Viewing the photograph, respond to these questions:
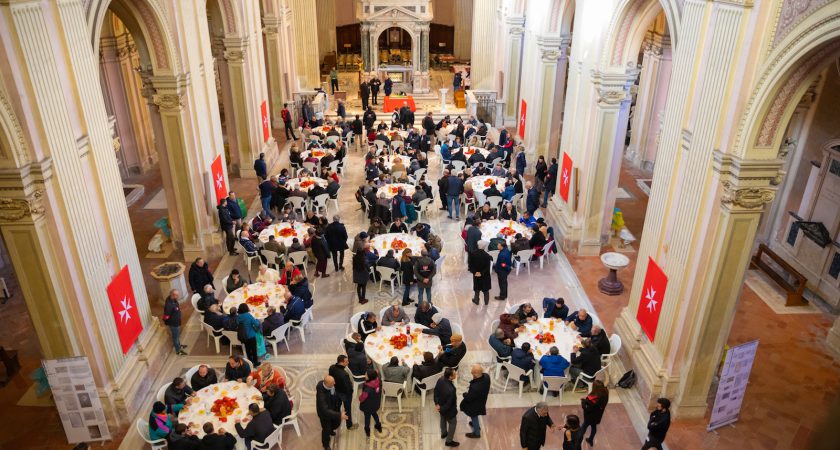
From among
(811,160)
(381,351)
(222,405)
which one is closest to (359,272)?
(381,351)

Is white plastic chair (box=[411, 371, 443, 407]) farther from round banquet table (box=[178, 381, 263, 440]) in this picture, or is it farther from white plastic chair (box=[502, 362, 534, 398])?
round banquet table (box=[178, 381, 263, 440])

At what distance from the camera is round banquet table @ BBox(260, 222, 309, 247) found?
1377 cm

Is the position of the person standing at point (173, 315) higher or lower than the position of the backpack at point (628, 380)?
higher

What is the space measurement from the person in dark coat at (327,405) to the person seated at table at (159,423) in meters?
2.02

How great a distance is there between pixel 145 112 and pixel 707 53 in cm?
1732

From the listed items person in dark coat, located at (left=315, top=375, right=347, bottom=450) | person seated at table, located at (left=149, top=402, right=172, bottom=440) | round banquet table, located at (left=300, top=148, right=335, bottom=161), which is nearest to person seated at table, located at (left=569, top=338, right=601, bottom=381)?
person in dark coat, located at (left=315, top=375, right=347, bottom=450)

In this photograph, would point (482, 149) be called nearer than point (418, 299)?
No

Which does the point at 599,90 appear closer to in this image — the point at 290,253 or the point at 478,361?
the point at 478,361

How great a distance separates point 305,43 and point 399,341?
19.2 metres

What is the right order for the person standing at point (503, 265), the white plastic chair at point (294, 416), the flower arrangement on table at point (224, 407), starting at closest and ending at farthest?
the flower arrangement on table at point (224, 407), the white plastic chair at point (294, 416), the person standing at point (503, 265)

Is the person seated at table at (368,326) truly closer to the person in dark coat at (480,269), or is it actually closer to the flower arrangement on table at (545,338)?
the person in dark coat at (480,269)

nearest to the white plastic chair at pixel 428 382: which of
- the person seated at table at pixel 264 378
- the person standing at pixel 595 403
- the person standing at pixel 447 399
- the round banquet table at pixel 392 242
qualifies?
the person standing at pixel 447 399

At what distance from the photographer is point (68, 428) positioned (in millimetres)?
9047

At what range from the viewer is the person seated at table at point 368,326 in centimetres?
1051
